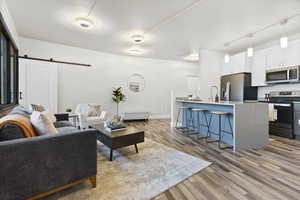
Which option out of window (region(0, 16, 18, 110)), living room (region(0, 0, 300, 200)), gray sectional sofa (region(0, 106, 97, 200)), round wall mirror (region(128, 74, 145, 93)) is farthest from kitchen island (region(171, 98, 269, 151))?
window (region(0, 16, 18, 110))

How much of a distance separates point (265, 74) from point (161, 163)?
14.1ft

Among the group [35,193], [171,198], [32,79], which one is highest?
[32,79]

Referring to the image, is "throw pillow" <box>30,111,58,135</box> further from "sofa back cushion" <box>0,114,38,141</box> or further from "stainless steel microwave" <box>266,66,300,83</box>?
"stainless steel microwave" <box>266,66,300,83</box>

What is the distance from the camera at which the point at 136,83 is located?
654cm

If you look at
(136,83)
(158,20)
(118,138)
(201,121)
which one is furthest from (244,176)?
(136,83)

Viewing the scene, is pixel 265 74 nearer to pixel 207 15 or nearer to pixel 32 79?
pixel 207 15

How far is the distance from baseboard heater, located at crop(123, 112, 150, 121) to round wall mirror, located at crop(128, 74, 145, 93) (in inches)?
42.2

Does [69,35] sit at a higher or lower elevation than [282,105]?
higher

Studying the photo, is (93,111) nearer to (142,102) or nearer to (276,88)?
(142,102)

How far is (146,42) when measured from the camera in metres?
4.73

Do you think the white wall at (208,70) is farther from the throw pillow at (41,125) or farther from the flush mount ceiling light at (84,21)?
the throw pillow at (41,125)

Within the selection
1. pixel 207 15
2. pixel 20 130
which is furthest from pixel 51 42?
pixel 207 15

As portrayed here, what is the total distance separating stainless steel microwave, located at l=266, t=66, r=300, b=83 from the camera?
3.72 m

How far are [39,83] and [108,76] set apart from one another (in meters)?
2.30
